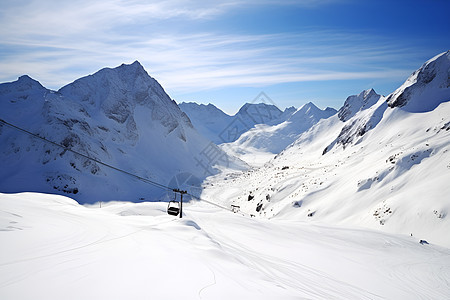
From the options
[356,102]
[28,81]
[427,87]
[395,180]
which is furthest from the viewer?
[356,102]

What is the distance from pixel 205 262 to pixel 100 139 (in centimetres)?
9417

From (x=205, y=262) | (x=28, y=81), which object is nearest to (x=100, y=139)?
(x=28, y=81)

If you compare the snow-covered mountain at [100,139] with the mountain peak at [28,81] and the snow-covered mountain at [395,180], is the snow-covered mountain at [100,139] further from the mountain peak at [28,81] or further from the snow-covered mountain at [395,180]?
the snow-covered mountain at [395,180]

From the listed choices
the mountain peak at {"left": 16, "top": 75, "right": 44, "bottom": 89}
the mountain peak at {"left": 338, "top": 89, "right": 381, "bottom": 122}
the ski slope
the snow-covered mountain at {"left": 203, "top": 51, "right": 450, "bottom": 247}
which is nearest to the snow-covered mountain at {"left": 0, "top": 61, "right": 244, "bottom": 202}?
the mountain peak at {"left": 16, "top": 75, "right": 44, "bottom": 89}

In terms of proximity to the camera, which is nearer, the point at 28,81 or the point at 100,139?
the point at 100,139

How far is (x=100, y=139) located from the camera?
91625 mm

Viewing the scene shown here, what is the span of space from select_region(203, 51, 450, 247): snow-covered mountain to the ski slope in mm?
7878

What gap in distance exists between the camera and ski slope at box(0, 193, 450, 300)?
537 cm

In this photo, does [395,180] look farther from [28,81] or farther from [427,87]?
[28,81]

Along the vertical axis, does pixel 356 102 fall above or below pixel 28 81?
above

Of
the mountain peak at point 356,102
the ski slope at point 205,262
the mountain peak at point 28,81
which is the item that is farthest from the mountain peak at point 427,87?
the mountain peak at point 28,81

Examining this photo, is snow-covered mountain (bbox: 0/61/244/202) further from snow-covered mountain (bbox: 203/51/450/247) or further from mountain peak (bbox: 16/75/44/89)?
snow-covered mountain (bbox: 203/51/450/247)

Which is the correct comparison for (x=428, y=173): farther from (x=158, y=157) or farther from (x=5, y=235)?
(x=158, y=157)

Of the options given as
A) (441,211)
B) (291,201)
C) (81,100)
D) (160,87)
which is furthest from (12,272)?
(160,87)
